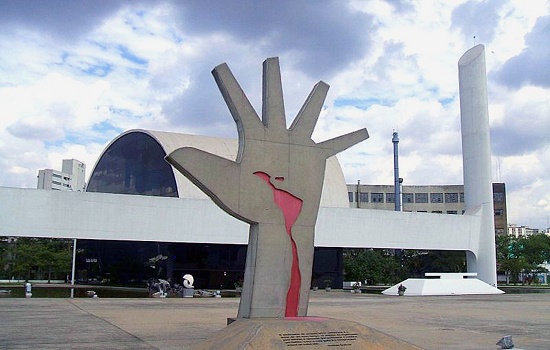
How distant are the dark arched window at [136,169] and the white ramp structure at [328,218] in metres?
1.45

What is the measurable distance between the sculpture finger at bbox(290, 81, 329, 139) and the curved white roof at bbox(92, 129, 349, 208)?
1145 inches

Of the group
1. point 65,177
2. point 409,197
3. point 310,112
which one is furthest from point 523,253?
point 65,177

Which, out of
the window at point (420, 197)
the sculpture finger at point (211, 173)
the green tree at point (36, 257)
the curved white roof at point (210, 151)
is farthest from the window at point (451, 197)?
the sculpture finger at point (211, 173)

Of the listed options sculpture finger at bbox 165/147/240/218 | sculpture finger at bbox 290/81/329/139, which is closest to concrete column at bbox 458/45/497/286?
sculpture finger at bbox 290/81/329/139

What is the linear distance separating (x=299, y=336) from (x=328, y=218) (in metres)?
32.5

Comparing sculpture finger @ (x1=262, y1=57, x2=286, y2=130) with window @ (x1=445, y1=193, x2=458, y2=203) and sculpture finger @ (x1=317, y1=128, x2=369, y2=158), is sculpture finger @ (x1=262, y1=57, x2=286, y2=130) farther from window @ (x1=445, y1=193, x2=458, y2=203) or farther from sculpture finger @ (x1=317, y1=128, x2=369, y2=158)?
window @ (x1=445, y1=193, x2=458, y2=203)

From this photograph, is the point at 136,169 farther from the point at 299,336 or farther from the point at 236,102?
the point at 299,336

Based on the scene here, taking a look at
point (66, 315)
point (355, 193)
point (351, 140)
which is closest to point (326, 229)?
point (66, 315)

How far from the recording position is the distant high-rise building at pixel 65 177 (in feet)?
450

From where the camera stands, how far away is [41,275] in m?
58.7

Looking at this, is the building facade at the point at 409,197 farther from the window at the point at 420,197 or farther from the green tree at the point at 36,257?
the green tree at the point at 36,257

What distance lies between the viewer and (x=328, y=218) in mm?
42031

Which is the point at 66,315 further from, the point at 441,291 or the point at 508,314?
the point at 441,291

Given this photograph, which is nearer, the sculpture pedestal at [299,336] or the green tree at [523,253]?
the sculpture pedestal at [299,336]
